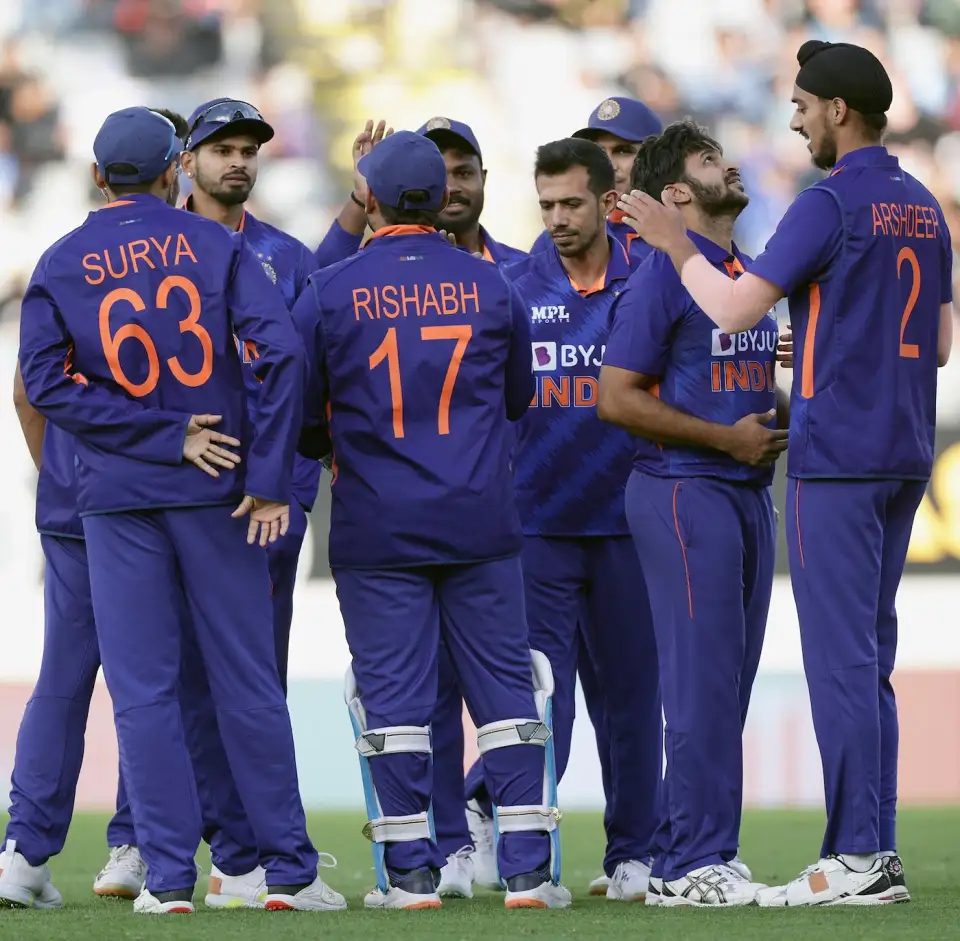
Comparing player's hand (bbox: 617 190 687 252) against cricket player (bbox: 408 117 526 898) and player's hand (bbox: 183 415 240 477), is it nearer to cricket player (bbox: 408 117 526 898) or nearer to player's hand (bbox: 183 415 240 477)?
cricket player (bbox: 408 117 526 898)

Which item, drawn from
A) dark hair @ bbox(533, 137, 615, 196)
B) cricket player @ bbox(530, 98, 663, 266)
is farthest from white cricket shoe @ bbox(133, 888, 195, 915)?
cricket player @ bbox(530, 98, 663, 266)

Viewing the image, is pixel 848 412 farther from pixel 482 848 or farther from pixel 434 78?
pixel 434 78

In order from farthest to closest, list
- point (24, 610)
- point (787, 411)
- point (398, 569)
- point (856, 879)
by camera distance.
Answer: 1. point (24, 610)
2. point (787, 411)
3. point (398, 569)
4. point (856, 879)

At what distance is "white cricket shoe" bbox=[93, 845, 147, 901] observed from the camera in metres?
4.89

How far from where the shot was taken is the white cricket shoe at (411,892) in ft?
13.8

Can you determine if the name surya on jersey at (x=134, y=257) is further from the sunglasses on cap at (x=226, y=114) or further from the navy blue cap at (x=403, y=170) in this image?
the sunglasses on cap at (x=226, y=114)

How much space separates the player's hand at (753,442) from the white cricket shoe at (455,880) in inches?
52.4

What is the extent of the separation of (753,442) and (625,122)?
1.83 m

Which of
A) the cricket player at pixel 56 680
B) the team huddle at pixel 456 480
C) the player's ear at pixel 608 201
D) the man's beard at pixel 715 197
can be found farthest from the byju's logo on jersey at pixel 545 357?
the cricket player at pixel 56 680

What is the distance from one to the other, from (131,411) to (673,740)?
148 cm

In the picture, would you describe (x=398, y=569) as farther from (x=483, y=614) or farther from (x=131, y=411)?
(x=131, y=411)

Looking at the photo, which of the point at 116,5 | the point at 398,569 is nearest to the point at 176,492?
the point at 398,569

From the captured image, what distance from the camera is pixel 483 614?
4.32m

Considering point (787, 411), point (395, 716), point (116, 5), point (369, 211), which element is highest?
point (116, 5)
